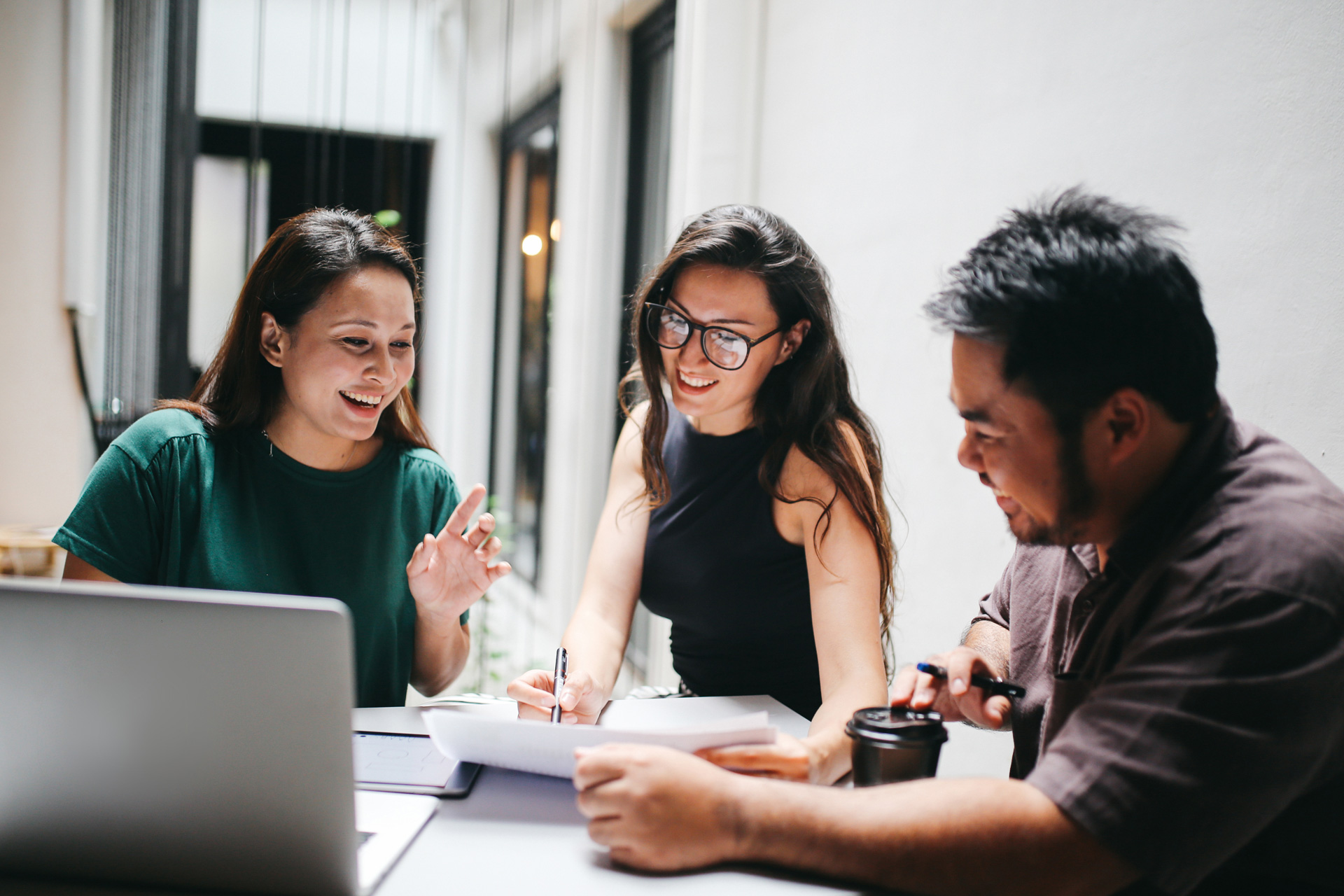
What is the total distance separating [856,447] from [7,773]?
131cm

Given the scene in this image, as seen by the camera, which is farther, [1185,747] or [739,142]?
[739,142]

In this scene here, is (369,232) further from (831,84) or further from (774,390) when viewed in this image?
(831,84)

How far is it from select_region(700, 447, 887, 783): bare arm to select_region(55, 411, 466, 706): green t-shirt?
696 millimetres

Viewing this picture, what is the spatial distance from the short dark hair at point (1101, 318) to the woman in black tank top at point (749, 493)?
63 centimetres

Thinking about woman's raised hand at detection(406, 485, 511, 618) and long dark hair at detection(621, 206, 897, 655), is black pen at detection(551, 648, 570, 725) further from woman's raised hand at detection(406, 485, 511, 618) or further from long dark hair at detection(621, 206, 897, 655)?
long dark hair at detection(621, 206, 897, 655)

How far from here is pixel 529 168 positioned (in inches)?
194

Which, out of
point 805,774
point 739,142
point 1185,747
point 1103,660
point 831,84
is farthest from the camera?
point 739,142

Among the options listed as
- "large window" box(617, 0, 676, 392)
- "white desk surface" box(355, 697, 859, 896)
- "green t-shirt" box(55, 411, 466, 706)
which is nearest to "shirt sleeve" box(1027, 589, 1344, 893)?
"white desk surface" box(355, 697, 859, 896)

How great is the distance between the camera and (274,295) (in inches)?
60.2

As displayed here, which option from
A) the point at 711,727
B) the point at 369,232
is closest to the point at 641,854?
the point at 711,727

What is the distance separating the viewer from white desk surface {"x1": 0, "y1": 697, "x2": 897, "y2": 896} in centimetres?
84

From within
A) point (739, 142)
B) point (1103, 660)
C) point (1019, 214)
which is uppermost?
point (739, 142)

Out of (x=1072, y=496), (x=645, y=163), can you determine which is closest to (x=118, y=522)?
(x=1072, y=496)

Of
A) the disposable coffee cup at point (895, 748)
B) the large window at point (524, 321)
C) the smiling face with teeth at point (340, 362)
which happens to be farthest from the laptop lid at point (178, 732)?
the large window at point (524, 321)
